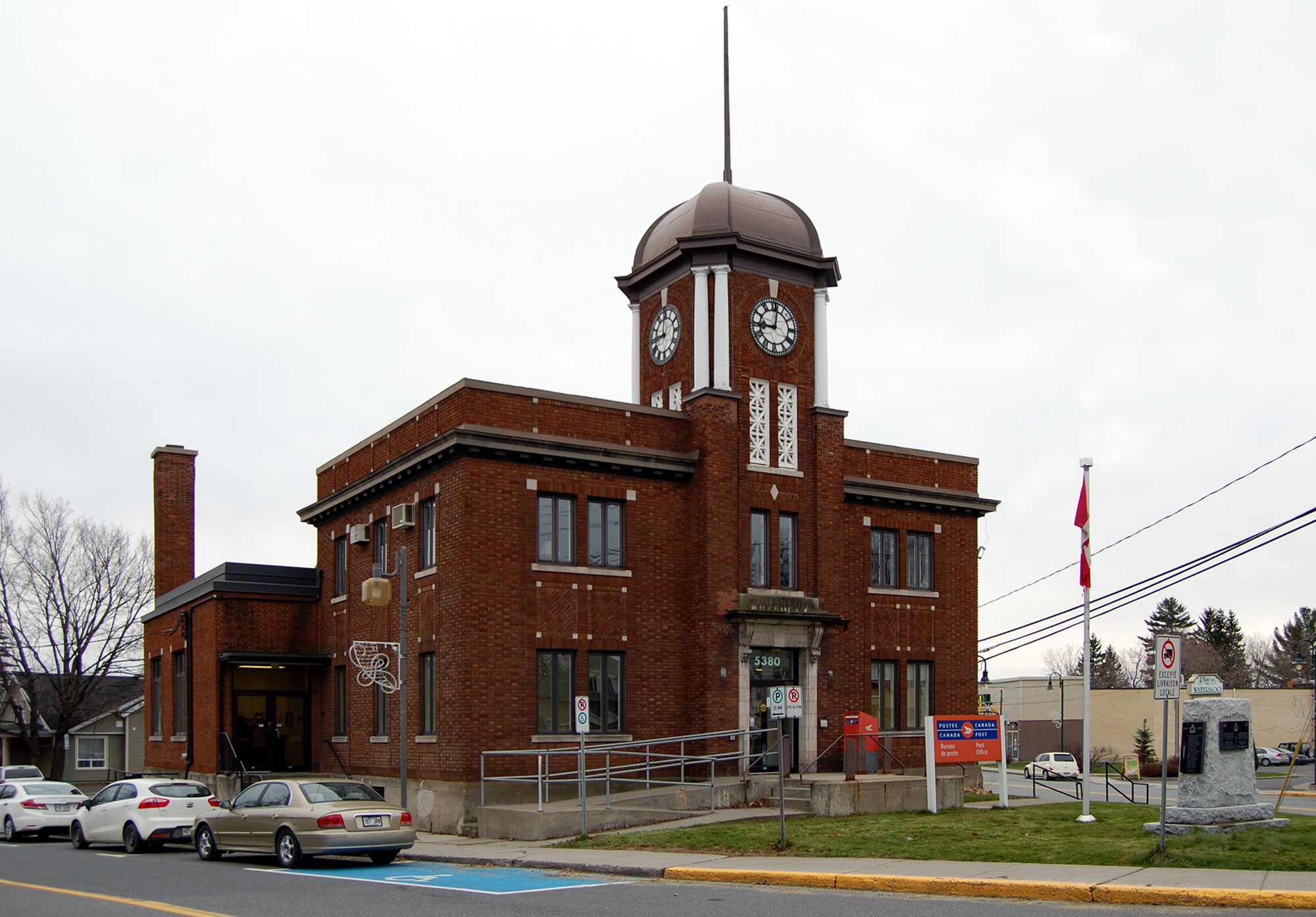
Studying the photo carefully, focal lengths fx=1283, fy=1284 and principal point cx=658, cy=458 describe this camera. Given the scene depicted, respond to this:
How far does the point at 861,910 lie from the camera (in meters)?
12.9

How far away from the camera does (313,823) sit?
62.7 feet

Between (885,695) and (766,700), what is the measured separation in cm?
402

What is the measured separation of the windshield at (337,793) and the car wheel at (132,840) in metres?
5.65

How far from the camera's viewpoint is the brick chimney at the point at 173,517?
Answer: 42312mm

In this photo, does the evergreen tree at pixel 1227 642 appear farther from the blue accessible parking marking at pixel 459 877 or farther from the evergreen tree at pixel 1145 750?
the blue accessible parking marking at pixel 459 877

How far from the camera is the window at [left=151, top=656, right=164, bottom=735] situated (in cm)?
3859

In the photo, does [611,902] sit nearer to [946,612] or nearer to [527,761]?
[527,761]

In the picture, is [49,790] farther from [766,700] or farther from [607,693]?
[766,700]

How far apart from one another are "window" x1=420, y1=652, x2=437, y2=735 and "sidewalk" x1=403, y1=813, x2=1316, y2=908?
724cm

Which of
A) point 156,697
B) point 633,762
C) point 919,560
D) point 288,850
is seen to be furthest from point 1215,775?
point 156,697

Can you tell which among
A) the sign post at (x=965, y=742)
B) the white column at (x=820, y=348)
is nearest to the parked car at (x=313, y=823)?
the sign post at (x=965, y=742)

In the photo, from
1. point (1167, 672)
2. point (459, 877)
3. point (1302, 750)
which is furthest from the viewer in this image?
point (1302, 750)

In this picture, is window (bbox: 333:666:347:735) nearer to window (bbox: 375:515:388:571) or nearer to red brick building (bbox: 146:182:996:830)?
red brick building (bbox: 146:182:996:830)

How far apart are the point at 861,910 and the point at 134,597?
162 ft
